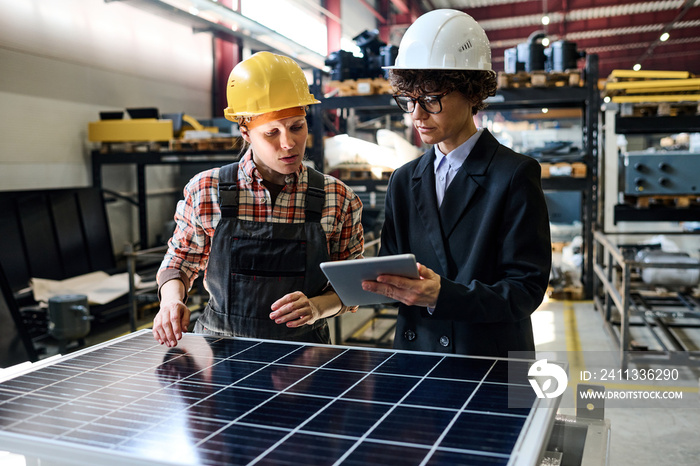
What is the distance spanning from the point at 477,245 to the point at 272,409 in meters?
0.81

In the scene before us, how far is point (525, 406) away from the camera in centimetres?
130

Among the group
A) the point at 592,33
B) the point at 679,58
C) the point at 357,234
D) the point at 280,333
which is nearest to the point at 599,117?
the point at 357,234

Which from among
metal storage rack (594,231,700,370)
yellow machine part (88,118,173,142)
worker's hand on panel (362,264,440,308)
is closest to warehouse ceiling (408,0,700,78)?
yellow machine part (88,118,173,142)

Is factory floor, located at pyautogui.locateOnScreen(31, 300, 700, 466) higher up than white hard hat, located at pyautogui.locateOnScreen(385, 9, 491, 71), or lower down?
lower down

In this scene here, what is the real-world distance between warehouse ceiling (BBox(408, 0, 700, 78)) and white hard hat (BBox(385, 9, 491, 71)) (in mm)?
14271

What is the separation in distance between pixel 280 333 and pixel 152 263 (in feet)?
19.8

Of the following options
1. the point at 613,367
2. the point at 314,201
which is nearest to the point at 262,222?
the point at 314,201

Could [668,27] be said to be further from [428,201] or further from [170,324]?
[170,324]

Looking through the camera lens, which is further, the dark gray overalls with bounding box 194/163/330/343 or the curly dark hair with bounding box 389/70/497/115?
the dark gray overalls with bounding box 194/163/330/343

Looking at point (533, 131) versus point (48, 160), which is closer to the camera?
point (48, 160)

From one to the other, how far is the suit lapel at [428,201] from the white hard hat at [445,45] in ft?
0.96

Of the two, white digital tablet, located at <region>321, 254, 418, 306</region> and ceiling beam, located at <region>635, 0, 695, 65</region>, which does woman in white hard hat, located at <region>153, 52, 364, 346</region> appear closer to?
white digital tablet, located at <region>321, 254, 418, 306</region>

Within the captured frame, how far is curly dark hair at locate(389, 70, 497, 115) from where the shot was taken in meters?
1.82

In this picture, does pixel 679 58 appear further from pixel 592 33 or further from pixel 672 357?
pixel 672 357
